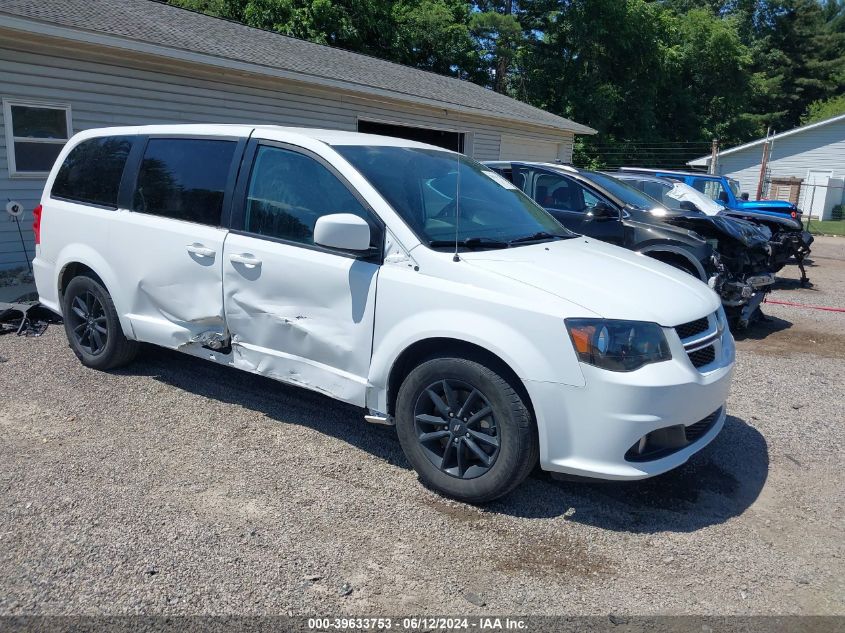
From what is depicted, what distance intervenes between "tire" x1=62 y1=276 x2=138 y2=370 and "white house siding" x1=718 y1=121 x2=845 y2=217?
35.7 m

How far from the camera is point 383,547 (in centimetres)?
330

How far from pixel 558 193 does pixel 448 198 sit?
433 cm

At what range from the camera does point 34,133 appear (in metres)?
9.34

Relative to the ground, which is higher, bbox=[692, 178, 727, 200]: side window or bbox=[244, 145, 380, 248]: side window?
bbox=[692, 178, 727, 200]: side window

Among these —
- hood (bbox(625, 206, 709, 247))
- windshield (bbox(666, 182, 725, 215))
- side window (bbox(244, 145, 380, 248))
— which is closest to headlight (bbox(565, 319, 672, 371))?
side window (bbox(244, 145, 380, 248))

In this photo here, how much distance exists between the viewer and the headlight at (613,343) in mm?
3297

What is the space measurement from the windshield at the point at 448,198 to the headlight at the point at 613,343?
900 millimetres

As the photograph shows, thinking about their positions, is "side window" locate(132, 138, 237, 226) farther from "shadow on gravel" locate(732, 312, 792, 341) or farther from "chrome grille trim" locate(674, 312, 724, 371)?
"shadow on gravel" locate(732, 312, 792, 341)

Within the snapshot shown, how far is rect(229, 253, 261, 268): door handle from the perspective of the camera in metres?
4.25

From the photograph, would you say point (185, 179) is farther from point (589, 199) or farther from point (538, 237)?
point (589, 199)

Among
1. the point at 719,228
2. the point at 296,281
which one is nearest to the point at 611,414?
the point at 296,281

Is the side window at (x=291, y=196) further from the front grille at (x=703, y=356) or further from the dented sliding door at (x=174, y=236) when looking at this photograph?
the front grille at (x=703, y=356)

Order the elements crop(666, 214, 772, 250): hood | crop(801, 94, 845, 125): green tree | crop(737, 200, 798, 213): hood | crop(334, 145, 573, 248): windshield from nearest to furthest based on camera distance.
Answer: crop(334, 145, 573, 248): windshield → crop(666, 214, 772, 250): hood → crop(737, 200, 798, 213): hood → crop(801, 94, 845, 125): green tree

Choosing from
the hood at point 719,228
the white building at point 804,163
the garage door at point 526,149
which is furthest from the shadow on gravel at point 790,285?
the white building at point 804,163
